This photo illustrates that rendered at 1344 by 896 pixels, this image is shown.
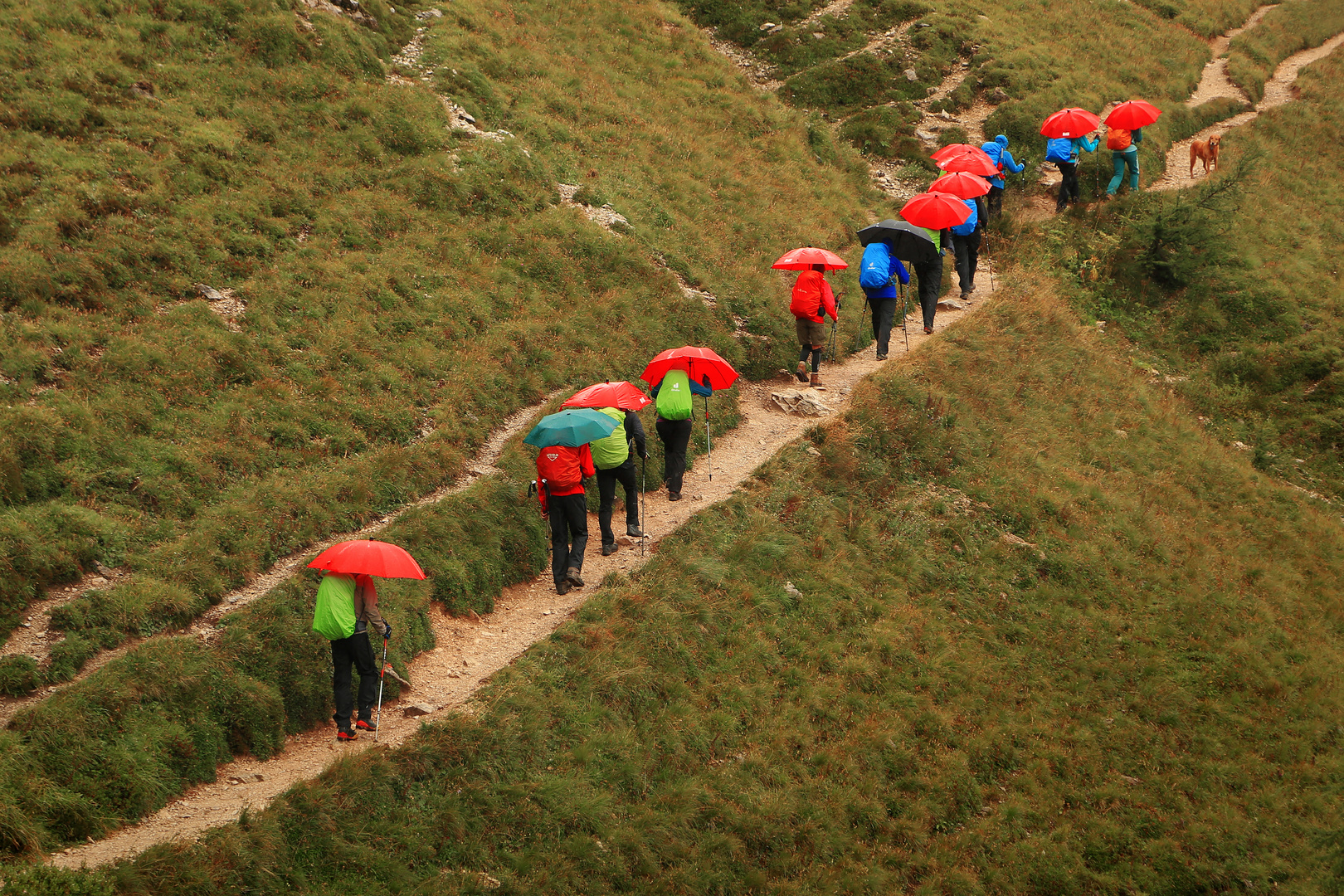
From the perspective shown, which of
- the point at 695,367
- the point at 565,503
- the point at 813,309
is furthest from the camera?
the point at 813,309

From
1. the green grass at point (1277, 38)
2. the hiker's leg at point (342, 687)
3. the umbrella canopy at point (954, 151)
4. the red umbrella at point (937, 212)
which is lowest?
the hiker's leg at point (342, 687)

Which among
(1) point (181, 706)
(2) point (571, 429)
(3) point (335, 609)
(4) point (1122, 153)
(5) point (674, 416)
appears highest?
(4) point (1122, 153)

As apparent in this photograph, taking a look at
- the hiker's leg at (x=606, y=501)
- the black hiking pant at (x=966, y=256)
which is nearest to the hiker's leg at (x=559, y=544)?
the hiker's leg at (x=606, y=501)

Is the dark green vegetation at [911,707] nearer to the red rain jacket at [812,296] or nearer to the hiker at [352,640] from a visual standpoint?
the hiker at [352,640]

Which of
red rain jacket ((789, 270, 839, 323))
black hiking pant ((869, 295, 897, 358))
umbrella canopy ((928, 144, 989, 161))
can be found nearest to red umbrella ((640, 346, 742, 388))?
red rain jacket ((789, 270, 839, 323))

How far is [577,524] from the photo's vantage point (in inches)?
614

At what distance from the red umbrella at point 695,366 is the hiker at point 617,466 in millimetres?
1540

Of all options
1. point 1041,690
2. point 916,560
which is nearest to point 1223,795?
point 1041,690

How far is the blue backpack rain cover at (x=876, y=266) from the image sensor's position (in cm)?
2250

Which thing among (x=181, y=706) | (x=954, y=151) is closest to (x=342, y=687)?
(x=181, y=706)

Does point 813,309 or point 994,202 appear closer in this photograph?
point 813,309

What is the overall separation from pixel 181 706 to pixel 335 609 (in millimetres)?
2166

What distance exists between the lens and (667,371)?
17.9 meters

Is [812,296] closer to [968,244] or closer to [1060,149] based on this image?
[968,244]
